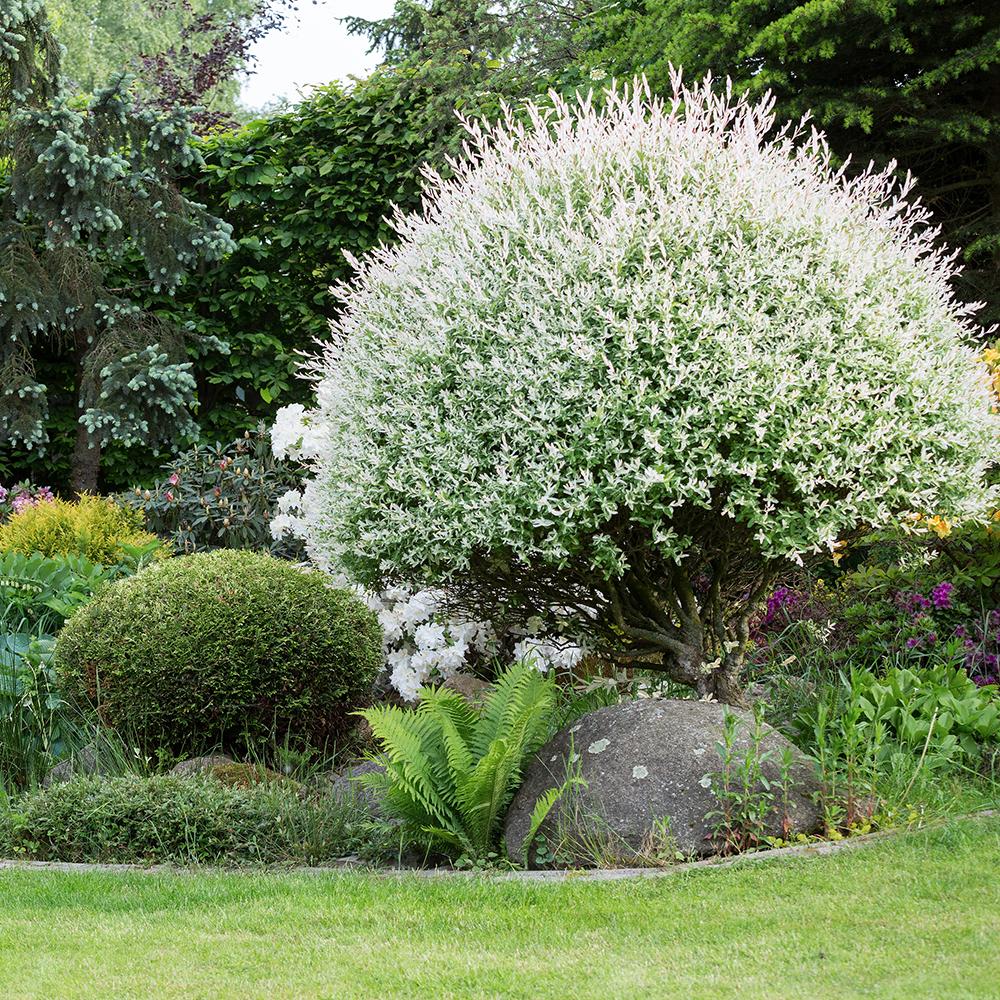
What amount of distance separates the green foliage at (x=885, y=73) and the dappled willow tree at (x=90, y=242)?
181 inches

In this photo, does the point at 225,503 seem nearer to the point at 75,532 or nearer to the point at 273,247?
the point at 75,532

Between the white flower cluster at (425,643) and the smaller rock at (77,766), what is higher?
the white flower cluster at (425,643)

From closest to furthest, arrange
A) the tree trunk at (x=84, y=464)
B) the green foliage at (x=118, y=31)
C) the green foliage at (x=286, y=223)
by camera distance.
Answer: the tree trunk at (x=84, y=464), the green foliage at (x=286, y=223), the green foliage at (x=118, y=31)

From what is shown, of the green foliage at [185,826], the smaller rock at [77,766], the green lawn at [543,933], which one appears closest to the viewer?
the green lawn at [543,933]

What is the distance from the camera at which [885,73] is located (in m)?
8.56

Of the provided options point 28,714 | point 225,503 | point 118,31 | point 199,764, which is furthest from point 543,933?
point 118,31

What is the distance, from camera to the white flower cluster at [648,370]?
13.8 feet

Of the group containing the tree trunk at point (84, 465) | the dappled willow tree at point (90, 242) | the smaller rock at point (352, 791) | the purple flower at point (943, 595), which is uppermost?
the dappled willow tree at point (90, 242)

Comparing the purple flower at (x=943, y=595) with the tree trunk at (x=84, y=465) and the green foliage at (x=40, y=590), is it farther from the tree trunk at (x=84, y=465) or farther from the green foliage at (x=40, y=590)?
the tree trunk at (x=84, y=465)

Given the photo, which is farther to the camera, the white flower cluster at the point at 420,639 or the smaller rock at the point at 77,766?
the white flower cluster at the point at 420,639

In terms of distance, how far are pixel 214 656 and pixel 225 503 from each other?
330 centimetres

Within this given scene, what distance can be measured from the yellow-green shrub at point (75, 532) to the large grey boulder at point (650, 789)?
185 inches

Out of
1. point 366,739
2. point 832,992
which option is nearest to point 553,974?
point 832,992

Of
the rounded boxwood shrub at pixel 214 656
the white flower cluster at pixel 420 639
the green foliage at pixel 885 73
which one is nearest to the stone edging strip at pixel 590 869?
the rounded boxwood shrub at pixel 214 656
